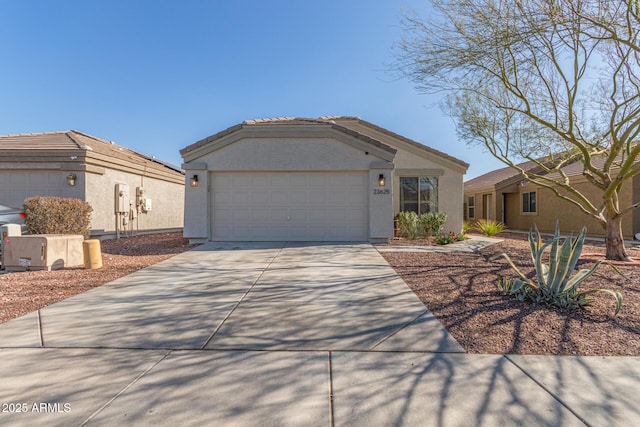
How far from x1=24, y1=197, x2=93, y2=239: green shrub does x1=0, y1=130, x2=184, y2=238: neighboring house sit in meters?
2.54

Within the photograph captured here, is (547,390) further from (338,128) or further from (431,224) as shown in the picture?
(431,224)

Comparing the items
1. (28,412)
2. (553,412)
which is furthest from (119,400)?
(553,412)

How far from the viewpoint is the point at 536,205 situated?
16.4 m

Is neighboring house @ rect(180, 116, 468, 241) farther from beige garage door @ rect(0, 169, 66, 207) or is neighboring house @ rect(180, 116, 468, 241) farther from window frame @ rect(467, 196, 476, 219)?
window frame @ rect(467, 196, 476, 219)

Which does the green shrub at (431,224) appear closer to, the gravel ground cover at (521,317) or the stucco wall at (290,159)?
the stucco wall at (290,159)

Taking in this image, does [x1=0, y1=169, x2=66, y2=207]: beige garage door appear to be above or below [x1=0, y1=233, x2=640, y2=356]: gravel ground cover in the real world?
above

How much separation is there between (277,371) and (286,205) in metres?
8.12

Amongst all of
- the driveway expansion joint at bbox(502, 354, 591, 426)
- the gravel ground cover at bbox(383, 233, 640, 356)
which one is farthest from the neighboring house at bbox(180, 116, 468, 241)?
the driveway expansion joint at bbox(502, 354, 591, 426)

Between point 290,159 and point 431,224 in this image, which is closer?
point 290,159

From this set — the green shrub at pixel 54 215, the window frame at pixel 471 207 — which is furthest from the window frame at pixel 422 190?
the green shrub at pixel 54 215

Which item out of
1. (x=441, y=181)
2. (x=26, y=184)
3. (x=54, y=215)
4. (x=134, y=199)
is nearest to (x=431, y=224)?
(x=441, y=181)

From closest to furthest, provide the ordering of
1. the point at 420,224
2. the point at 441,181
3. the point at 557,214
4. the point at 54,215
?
the point at 54,215 → the point at 420,224 → the point at 441,181 → the point at 557,214

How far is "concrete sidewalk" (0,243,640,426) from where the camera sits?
223 cm

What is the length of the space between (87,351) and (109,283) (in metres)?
2.90
